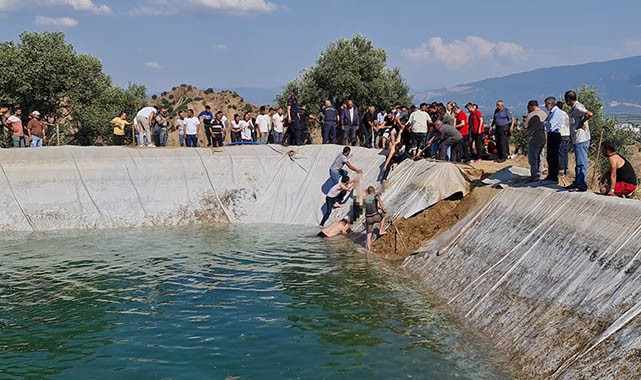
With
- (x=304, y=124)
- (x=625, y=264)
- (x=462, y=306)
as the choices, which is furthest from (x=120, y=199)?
(x=625, y=264)

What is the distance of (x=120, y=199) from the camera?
21422 millimetres

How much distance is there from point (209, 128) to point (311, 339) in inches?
647

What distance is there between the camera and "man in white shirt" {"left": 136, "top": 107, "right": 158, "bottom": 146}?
23438mm

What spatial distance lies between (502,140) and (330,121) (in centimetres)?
740

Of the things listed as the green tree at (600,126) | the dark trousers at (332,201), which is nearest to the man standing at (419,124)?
the dark trousers at (332,201)

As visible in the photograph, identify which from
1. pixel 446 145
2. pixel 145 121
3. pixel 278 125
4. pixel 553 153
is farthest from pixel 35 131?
pixel 553 153

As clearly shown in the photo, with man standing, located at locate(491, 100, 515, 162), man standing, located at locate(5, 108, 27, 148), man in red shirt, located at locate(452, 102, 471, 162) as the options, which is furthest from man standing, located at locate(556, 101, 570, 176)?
man standing, located at locate(5, 108, 27, 148)

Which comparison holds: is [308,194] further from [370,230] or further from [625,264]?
[625,264]

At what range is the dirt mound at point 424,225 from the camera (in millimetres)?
15922

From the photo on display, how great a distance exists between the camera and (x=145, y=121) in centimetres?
2362

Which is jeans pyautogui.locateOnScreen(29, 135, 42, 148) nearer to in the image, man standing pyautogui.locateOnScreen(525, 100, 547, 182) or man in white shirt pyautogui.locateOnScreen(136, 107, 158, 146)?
man in white shirt pyautogui.locateOnScreen(136, 107, 158, 146)

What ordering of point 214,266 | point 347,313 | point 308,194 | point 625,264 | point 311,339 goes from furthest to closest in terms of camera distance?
point 308,194 → point 214,266 → point 347,313 → point 311,339 → point 625,264

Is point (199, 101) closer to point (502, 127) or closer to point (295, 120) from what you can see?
point (295, 120)

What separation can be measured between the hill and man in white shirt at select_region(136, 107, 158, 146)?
41945mm
